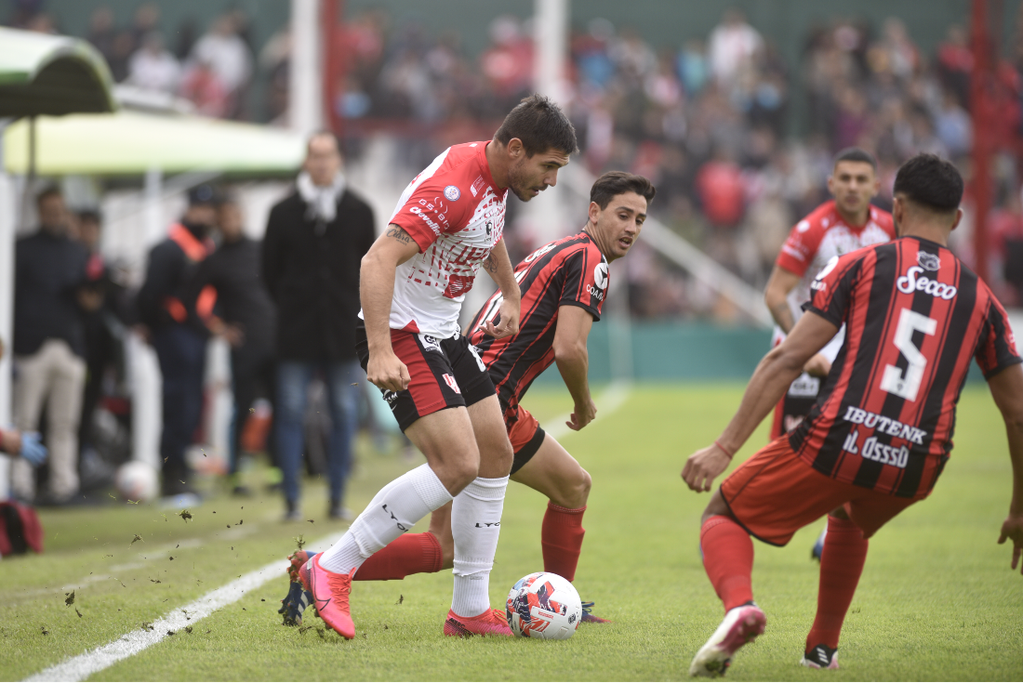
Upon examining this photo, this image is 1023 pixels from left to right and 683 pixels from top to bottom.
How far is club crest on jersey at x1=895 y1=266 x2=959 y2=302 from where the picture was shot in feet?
12.5

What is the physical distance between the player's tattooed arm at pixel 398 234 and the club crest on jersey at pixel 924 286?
66.7 inches

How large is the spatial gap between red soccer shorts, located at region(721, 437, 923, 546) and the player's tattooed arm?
1424 mm

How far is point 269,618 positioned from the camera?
16.1 feet

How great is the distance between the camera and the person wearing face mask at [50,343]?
9.02 metres

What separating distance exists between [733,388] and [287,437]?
12695mm

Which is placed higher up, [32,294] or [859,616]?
[32,294]

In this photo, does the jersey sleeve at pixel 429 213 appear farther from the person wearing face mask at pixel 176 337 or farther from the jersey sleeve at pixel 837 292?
the person wearing face mask at pixel 176 337

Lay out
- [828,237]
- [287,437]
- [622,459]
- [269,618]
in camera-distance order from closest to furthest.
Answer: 1. [269,618]
2. [828,237]
3. [287,437]
4. [622,459]

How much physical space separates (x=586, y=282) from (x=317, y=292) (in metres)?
3.77

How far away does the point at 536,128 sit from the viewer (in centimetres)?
446

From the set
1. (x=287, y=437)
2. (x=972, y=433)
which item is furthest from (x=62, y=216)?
(x=972, y=433)

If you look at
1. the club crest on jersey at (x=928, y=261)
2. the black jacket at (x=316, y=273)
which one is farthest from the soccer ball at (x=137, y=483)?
the club crest on jersey at (x=928, y=261)

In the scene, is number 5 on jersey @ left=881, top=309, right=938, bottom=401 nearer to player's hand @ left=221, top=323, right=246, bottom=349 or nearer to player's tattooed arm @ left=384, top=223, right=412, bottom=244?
player's tattooed arm @ left=384, top=223, right=412, bottom=244

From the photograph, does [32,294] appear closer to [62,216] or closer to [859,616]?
[62,216]
